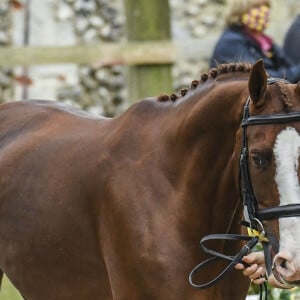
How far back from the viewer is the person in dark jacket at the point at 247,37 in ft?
24.2

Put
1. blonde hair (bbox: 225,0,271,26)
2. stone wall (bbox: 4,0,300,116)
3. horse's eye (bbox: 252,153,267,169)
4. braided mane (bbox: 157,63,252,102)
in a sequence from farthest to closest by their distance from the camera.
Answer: stone wall (bbox: 4,0,300,116) < blonde hair (bbox: 225,0,271,26) < braided mane (bbox: 157,63,252,102) < horse's eye (bbox: 252,153,267,169)

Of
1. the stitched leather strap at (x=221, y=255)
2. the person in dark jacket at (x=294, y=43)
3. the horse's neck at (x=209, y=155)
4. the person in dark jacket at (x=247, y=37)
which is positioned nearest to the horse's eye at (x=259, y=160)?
the horse's neck at (x=209, y=155)

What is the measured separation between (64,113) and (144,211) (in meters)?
1.12

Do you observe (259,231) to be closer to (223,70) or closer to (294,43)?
(223,70)

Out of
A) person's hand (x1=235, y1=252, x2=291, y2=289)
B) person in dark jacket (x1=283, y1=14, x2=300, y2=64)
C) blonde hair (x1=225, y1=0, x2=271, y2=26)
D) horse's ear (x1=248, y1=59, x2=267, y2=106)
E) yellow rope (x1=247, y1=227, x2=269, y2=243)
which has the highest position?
blonde hair (x1=225, y1=0, x2=271, y2=26)

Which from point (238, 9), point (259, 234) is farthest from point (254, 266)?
point (238, 9)

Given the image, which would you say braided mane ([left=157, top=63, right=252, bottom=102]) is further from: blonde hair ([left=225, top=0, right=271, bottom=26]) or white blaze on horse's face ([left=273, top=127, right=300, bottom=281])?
blonde hair ([left=225, top=0, right=271, bottom=26])

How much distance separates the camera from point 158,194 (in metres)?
4.75

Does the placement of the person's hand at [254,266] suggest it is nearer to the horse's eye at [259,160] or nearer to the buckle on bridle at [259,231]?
the buckle on bridle at [259,231]

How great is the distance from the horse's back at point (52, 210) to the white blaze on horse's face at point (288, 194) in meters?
1.03

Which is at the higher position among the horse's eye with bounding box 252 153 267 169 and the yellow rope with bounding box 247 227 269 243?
the horse's eye with bounding box 252 153 267 169

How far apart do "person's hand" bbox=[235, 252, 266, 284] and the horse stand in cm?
15

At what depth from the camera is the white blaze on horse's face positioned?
417 cm

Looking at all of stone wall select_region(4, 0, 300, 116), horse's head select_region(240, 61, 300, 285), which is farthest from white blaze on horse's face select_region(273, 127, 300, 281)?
stone wall select_region(4, 0, 300, 116)
